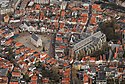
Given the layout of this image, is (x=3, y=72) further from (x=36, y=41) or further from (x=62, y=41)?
(x=62, y=41)

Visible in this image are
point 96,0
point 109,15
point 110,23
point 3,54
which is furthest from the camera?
point 96,0

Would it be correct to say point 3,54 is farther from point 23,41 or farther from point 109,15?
point 109,15

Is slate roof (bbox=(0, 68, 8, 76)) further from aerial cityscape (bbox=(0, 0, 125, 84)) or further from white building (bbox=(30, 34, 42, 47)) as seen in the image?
white building (bbox=(30, 34, 42, 47))

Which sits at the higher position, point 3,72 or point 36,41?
point 36,41

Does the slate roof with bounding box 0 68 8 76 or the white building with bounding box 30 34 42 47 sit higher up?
the white building with bounding box 30 34 42 47

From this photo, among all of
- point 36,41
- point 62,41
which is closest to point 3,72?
point 36,41

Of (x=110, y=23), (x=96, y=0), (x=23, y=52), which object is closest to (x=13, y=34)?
(x=23, y=52)

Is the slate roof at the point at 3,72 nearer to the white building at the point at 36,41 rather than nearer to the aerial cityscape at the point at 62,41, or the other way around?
the aerial cityscape at the point at 62,41

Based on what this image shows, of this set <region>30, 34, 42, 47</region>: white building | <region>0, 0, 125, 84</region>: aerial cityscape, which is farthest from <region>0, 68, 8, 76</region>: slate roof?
<region>30, 34, 42, 47</region>: white building
